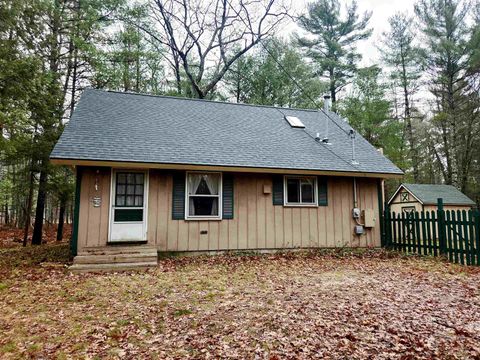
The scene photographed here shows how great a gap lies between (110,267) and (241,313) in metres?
3.99

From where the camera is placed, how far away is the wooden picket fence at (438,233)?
7605 mm

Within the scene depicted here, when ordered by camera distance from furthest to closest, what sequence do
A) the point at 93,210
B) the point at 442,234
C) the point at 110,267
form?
the point at 442,234, the point at 93,210, the point at 110,267

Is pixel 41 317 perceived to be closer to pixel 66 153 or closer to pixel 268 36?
pixel 66 153

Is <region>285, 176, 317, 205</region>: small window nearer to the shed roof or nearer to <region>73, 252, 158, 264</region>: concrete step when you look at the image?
<region>73, 252, 158, 264</region>: concrete step

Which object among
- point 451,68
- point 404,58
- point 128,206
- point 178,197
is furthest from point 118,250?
point 451,68

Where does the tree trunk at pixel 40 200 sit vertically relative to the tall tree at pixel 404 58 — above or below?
below

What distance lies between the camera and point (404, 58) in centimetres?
2088

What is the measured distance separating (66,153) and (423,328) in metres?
7.54

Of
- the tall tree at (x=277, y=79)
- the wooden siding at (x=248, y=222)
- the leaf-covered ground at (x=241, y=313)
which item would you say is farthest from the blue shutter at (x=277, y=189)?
the tall tree at (x=277, y=79)

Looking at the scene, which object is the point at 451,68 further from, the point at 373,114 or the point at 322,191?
the point at 322,191

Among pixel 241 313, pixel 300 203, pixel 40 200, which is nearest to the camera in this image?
pixel 241 313

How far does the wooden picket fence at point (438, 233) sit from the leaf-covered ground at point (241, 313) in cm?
88

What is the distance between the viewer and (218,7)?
16531 mm

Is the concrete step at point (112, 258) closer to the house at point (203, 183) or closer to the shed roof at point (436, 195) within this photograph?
the house at point (203, 183)
